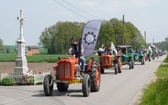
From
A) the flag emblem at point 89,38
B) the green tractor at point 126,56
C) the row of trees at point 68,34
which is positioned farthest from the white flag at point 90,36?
the row of trees at point 68,34

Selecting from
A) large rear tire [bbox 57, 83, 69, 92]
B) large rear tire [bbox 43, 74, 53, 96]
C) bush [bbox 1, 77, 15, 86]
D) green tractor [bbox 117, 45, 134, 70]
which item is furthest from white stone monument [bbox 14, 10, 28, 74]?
green tractor [bbox 117, 45, 134, 70]

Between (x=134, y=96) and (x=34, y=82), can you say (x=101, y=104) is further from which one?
(x=34, y=82)

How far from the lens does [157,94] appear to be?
13.0 m

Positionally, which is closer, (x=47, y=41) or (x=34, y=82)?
(x=34, y=82)

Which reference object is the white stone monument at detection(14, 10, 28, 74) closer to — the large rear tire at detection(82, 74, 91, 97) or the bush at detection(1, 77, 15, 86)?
the bush at detection(1, 77, 15, 86)

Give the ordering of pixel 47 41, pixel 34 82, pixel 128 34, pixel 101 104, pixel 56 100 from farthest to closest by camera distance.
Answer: pixel 47 41 < pixel 128 34 < pixel 34 82 < pixel 56 100 < pixel 101 104

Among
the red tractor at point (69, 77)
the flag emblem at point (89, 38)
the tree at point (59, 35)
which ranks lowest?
the red tractor at point (69, 77)

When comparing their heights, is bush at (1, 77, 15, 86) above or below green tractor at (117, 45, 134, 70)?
below

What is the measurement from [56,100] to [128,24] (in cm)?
10644

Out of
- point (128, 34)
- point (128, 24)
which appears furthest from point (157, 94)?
point (128, 24)

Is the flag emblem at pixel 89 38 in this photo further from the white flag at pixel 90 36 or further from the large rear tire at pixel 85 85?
the large rear tire at pixel 85 85

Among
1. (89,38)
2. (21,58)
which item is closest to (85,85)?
(89,38)

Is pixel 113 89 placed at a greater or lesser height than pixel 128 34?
lesser

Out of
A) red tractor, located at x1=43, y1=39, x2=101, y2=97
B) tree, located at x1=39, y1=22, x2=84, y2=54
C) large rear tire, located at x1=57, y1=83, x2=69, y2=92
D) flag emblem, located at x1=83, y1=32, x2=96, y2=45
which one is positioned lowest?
large rear tire, located at x1=57, y1=83, x2=69, y2=92
